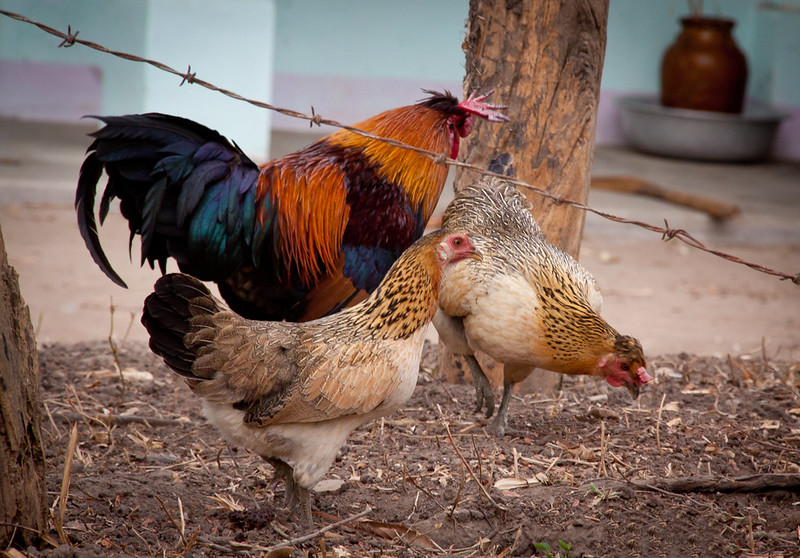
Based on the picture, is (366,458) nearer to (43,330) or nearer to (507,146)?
(507,146)

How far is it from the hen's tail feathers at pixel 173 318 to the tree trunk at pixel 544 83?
6.69ft

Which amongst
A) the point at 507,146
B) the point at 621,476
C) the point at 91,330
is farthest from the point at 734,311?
the point at 91,330

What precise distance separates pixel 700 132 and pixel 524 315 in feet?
29.2

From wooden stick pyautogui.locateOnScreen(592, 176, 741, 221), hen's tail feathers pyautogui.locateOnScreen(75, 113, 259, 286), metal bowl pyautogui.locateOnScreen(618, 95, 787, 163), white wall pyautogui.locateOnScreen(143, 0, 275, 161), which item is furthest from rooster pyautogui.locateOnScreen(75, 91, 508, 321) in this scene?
metal bowl pyautogui.locateOnScreen(618, 95, 787, 163)

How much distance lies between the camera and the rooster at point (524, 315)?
3.58m

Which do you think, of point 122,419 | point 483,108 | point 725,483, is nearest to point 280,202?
point 483,108

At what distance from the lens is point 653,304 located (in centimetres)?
761

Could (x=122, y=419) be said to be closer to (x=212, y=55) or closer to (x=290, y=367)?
(x=290, y=367)

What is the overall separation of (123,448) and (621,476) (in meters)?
2.22

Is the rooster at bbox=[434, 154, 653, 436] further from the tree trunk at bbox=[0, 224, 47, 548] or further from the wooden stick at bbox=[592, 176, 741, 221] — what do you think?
the wooden stick at bbox=[592, 176, 741, 221]

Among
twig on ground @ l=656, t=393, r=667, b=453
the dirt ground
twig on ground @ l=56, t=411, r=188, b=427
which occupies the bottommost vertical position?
twig on ground @ l=56, t=411, r=188, b=427

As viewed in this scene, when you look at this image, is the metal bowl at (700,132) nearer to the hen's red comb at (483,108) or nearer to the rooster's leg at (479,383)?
the hen's red comb at (483,108)

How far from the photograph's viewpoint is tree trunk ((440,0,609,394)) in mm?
4180

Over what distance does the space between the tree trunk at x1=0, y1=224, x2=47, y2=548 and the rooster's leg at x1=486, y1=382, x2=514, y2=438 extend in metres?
2.06
